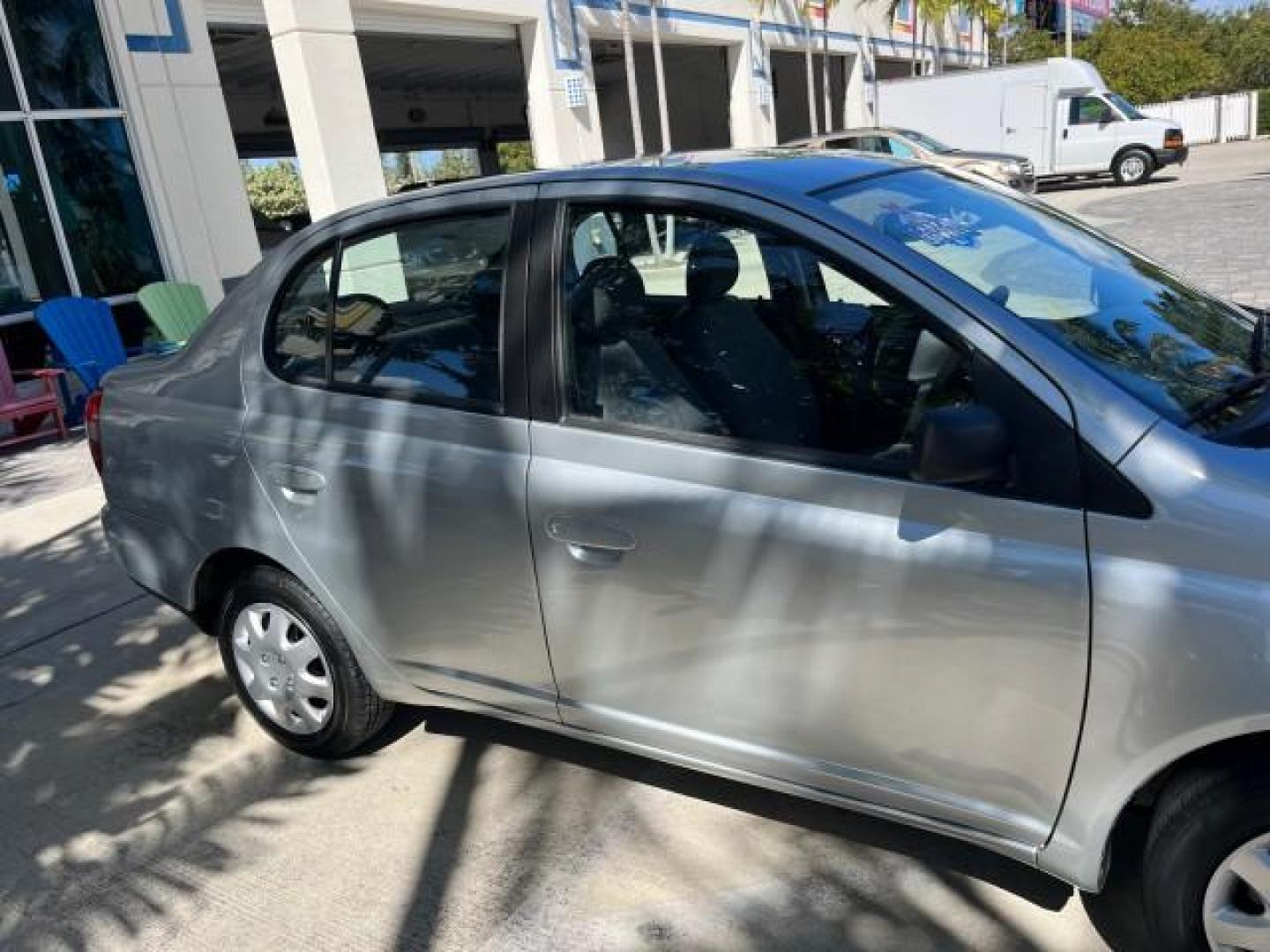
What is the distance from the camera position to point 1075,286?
2.48 meters

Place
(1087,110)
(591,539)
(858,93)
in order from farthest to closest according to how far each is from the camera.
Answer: (858,93) → (1087,110) → (591,539)

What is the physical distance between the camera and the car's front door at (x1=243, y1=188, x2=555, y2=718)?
260 cm

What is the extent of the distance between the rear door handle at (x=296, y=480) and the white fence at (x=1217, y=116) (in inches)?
1753

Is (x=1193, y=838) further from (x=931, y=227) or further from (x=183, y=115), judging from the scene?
(x=183, y=115)

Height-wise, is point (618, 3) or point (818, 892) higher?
point (618, 3)

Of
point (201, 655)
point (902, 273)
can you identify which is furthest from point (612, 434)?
point (201, 655)

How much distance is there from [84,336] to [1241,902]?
868cm

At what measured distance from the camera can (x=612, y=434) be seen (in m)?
2.41

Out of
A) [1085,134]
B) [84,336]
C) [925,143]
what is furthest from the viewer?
[1085,134]

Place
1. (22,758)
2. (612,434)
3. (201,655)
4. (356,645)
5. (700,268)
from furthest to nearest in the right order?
(201,655) < (22,758) < (356,645) < (700,268) < (612,434)

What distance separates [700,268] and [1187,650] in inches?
57.3

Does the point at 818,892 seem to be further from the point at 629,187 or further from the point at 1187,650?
the point at 629,187

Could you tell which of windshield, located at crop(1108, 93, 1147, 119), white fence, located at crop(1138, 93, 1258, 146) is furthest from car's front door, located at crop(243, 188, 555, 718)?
white fence, located at crop(1138, 93, 1258, 146)

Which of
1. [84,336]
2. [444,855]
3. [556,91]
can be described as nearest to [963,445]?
[444,855]
